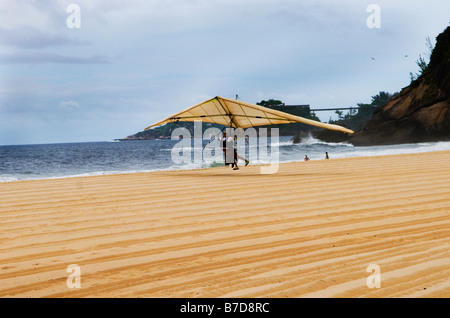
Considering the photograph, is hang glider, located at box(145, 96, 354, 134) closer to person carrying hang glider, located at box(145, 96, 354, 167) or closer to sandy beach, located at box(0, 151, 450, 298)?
person carrying hang glider, located at box(145, 96, 354, 167)

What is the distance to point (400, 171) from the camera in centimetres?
902

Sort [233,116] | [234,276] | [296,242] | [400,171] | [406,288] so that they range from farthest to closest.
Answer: [233,116] < [400,171] < [296,242] < [234,276] < [406,288]

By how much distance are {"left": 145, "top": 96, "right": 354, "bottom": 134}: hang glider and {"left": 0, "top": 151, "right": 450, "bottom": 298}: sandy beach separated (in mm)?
4671

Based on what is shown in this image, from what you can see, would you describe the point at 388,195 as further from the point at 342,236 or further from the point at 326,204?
the point at 342,236

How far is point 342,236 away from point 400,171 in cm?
586

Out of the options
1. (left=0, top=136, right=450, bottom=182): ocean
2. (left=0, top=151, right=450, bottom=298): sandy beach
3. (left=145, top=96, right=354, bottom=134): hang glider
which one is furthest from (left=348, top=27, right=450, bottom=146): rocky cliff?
(left=0, top=151, right=450, bottom=298): sandy beach

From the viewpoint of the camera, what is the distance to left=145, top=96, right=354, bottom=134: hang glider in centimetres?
1120

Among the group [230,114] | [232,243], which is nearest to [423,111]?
[230,114]

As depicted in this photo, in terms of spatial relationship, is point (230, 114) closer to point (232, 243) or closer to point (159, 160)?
point (232, 243)

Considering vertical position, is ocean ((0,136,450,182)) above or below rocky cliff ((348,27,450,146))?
below

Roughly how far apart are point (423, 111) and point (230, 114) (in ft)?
123

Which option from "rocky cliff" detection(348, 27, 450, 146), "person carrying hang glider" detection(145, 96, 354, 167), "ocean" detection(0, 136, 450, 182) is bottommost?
"ocean" detection(0, 136, 450, 182)

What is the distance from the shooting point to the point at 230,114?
12.9 metres
